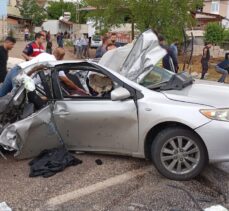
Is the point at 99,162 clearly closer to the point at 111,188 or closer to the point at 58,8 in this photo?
the point at 111,188

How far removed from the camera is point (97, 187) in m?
5.05

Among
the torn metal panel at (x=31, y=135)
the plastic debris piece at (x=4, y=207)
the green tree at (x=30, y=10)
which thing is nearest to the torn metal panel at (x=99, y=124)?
the torn metal panel at (x=31, y=135)

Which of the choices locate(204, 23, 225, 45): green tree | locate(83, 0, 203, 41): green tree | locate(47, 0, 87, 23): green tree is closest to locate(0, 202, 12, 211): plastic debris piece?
locate(83, 0, 203, 41): green tree

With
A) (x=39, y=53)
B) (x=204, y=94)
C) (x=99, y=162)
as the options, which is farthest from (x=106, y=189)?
(x=39, y=53)

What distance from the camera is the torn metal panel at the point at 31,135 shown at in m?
5.67

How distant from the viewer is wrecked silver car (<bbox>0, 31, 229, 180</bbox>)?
16.7 ft

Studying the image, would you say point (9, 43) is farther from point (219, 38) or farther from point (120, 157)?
point (219, 38)

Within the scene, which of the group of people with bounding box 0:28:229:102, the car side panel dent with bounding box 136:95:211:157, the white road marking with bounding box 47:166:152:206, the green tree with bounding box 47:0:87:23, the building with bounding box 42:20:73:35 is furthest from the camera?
the green tree with bounding box 47:0:87:23

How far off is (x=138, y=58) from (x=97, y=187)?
189 cm

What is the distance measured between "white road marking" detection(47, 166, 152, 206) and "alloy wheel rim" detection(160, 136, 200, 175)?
0.41 metres

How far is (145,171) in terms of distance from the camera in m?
5.53

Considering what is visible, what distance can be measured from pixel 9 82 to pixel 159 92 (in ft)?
7.95

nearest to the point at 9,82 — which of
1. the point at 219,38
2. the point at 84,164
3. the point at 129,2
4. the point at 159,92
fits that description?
the point at 84,164

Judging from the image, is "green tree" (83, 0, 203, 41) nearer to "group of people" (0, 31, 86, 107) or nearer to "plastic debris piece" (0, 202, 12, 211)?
"group of people" (0, 31, 86, 107)
